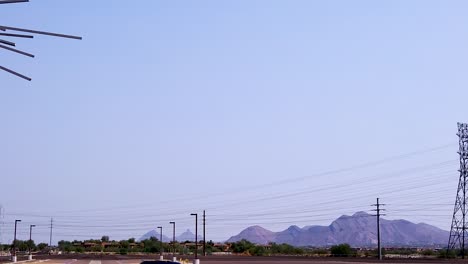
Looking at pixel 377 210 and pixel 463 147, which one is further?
pixel 377 210

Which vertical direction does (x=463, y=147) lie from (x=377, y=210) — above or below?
above

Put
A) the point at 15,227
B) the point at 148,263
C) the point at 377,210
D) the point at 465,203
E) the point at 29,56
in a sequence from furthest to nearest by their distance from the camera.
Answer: the point at 377,210, the point at 15,227, the point at 465,203, the point at 148,263, the point at 29,56

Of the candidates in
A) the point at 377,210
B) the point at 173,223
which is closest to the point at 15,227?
the point at 173,223

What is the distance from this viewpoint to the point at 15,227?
14188 centimetres

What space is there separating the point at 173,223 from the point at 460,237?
57369 millimetres

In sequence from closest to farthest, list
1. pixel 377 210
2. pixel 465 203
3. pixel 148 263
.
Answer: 1. pixel 148 263
2. pixel 465 203
3. pixel 377 210

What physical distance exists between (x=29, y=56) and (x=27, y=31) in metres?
0.31

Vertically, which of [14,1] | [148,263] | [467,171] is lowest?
[148,263]

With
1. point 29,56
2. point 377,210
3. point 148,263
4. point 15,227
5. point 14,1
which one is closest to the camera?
point 14,1

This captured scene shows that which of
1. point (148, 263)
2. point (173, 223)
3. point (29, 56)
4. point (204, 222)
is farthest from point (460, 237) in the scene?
point (29, 56)

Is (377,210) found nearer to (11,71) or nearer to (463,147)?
(463,147)

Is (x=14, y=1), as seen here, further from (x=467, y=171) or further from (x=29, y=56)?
(x=467, y=171)

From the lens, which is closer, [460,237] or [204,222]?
[460,237]

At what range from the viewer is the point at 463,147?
138500 millimetres
